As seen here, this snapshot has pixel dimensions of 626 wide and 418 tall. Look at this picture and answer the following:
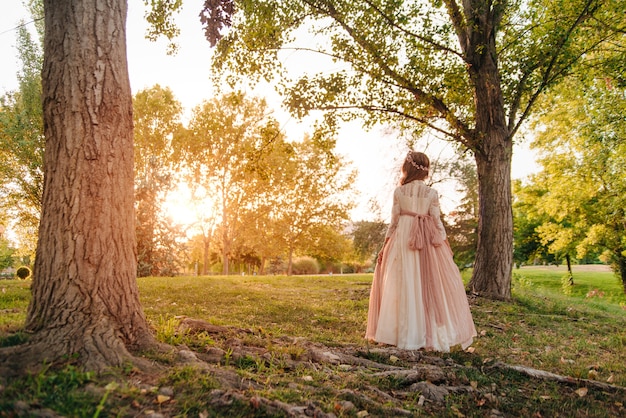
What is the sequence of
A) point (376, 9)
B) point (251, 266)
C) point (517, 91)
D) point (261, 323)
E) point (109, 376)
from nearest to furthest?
1. point (109, 376)
2. point (261, 323)
3. point (376, 9)
4. point (517, 91)
5. point (251, 266)

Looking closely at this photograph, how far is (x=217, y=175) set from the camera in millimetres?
29953

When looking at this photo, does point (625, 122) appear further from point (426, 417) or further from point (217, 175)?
point (217, 175)

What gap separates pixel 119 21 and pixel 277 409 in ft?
11.8

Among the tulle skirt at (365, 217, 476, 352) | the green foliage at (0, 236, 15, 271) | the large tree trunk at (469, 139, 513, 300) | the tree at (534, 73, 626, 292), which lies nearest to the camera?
the tulle skirt at (365, 217, 476, 352)

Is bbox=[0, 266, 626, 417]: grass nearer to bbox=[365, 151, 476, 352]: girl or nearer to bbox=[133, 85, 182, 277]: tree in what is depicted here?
bbox=[365, 151, 476, 352]: girl

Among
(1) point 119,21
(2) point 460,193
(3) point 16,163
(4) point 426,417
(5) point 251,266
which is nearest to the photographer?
(4) point 426,417

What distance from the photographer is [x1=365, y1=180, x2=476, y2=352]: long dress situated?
5754 mm

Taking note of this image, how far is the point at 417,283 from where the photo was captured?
594 centimetres

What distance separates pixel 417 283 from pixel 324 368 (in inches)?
92.1

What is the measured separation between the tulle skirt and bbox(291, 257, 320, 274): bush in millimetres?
41529

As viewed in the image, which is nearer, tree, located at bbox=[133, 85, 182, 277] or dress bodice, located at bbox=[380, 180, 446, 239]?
dress bodice, located at bbox=[380, 180, 446, 239]

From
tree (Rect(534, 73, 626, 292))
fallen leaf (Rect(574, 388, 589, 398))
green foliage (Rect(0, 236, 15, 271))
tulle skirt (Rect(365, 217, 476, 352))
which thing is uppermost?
tree (Rect(534, 73, 626, 292))

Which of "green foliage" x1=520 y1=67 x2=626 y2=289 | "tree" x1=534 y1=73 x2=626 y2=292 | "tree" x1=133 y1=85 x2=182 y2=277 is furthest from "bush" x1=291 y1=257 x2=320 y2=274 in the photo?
"tree" x1=133 y1=85 x2=182 y2=277

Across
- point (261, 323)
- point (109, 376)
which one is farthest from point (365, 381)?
point (261, 323)
